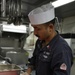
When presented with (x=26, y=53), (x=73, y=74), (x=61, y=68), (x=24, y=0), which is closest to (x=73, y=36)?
(x=73, y=74)

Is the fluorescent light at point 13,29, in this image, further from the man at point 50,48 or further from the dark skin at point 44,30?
the dark skin at point 44,30

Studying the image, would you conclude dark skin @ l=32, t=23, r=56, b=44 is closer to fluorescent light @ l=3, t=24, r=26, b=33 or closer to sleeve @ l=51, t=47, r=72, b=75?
sleeve @ l=51, t=47, r=72, b=75

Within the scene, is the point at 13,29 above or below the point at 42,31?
above

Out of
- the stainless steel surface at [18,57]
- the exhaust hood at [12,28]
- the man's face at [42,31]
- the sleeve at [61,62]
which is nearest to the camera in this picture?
the sleeve at [61,62]

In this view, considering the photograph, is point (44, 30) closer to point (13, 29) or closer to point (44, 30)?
point (44, 30)

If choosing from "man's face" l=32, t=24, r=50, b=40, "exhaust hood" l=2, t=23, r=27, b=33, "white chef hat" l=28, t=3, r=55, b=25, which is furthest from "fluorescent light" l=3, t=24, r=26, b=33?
"man's face" l=32, t=24, r=50, b=40

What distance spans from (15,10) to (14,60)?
1.01 meters

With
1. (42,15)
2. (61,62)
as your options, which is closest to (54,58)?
(61,62)

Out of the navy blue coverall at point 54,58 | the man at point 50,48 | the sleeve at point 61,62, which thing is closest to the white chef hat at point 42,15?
the man at point 50,48

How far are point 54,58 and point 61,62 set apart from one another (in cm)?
7

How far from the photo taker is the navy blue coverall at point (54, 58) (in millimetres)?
1213

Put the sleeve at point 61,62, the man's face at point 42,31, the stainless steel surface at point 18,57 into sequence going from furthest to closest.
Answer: the stainless steel surface at point 18,57 → the man's face at point 42,31 → the sleeve at point 61,62

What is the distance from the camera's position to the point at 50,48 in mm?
1354

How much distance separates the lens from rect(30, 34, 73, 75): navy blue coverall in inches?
47.8
